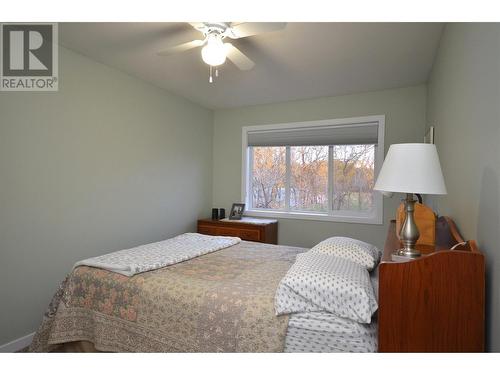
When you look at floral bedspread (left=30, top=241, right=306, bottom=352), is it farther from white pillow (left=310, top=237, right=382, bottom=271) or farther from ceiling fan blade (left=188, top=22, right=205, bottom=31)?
ceiling fan blade (left=188, top=22, right=205, bottom=31)

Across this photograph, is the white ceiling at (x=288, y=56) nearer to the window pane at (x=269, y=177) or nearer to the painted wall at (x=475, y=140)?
the painted wall at (x=475, y=140)

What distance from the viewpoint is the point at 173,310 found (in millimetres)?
1525

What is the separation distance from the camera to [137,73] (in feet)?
9.72

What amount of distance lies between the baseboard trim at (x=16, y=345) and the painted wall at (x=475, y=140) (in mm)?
2922

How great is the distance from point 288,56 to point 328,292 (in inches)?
78.8

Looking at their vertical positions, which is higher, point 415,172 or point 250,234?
point 415,172

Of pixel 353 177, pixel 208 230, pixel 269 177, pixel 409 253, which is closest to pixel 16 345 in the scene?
pixel 208 230

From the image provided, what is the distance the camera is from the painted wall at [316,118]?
3262 millimetres

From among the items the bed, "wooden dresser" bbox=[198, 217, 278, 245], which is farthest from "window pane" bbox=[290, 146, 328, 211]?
the bed

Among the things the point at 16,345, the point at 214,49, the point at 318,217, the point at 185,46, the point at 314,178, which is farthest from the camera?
the point at 314,178

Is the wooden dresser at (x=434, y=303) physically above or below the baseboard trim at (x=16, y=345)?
above

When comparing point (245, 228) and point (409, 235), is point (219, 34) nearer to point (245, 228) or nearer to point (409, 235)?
point (409, 235)

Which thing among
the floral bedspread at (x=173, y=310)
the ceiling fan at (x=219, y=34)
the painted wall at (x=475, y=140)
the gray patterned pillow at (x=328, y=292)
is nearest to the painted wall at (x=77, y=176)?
the floral bedspread at (x=173, y=310)
